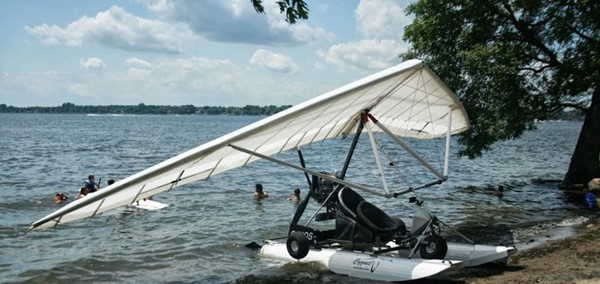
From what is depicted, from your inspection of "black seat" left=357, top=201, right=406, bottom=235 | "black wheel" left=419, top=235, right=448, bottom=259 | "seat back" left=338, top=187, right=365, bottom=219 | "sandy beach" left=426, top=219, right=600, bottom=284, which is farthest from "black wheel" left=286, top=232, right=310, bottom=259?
"sandy beach" left=426, top=219, right=600, bottom=284

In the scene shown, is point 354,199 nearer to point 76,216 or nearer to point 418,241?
point 418,241

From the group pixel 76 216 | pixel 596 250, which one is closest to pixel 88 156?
pixel 76 216

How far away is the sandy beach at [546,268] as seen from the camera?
919 centimetres

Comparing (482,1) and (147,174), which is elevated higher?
(482,1)

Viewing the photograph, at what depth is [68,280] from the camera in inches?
468

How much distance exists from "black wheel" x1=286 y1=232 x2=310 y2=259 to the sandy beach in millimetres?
2420

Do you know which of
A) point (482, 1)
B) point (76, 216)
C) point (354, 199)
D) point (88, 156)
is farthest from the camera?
point (88, 156)

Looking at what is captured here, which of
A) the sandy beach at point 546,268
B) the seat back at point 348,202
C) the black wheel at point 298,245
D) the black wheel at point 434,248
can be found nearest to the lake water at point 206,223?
the black wheel at point 298,245

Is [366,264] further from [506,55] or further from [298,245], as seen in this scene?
[506,55]

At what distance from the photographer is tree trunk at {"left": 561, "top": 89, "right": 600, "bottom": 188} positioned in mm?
22531

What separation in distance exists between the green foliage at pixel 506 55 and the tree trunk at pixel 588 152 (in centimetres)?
91

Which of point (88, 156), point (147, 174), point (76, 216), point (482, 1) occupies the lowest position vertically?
point (88, 156)

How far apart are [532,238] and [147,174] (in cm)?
1009

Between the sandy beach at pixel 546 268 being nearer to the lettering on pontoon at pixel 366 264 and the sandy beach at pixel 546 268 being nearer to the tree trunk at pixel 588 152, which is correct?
the lettering on pontoon at pixel 366 264
